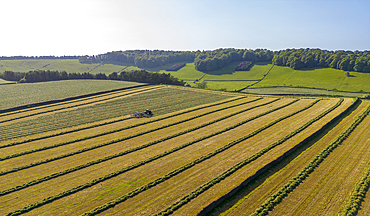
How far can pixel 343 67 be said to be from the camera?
117562 mm

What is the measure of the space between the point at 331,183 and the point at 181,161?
19.7 metres

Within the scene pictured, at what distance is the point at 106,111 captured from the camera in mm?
60812

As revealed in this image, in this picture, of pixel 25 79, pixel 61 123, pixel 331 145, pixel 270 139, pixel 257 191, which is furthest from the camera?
pixel 25 79

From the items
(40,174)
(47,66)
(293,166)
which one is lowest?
(40,174)

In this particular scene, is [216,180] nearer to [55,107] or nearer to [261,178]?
[261,178]

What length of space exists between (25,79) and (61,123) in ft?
297

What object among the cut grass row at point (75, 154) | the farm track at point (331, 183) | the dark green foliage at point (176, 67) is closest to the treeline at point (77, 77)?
the dark green foliage at point (176, 67)

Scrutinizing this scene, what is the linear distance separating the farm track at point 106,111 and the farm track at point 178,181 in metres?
29.5

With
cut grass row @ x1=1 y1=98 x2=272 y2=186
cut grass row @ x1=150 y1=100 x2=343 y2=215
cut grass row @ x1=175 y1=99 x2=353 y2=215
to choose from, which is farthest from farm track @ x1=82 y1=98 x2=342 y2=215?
cut grass row @ x1=1 y1=98 x2=272 y2=186

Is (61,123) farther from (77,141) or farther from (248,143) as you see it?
(248,143)

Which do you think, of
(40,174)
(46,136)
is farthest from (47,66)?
(40,174)

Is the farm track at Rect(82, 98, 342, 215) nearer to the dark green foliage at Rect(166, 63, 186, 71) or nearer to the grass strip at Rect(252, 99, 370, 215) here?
the grass strip at Rect(252, 99, 370, 215)

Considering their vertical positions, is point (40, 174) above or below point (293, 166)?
below

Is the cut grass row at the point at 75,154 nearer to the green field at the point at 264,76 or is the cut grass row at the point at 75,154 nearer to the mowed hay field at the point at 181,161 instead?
the mowed hay field at the point at 181,161
